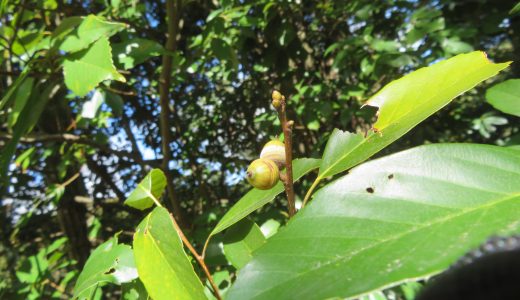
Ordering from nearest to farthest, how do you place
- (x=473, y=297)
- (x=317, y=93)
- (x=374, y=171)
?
1. (x=473, y=297)
2. (x=374, y=171)
3. (x=317, y=93)

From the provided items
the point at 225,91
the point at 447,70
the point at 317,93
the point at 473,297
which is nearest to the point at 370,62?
the point at 317,93

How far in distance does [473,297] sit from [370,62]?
6.54 ft

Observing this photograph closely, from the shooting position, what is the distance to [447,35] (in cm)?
195

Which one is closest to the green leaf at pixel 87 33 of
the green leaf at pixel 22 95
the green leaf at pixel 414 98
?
the green leaf at pixel 22 95

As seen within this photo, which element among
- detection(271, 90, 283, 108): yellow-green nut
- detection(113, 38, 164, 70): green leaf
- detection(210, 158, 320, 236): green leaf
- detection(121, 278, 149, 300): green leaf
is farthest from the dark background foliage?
detection(271, 90, 283, 108): yellow-green nut

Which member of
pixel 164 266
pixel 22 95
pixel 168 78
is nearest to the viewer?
pixel 164 266

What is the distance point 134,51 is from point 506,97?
106cm

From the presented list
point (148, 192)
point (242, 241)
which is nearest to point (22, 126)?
point (148, 192)

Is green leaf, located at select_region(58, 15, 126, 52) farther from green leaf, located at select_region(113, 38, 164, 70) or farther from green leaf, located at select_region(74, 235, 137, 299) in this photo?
green leaf, located at select_region(74, 235, 137, 299)

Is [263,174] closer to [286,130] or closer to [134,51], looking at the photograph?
[286,130]

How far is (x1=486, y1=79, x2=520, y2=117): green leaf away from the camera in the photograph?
0.84 metres

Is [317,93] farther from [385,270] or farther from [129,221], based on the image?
[385,270]

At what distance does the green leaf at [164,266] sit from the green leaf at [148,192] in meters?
0.19

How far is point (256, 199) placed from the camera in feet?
2.18
